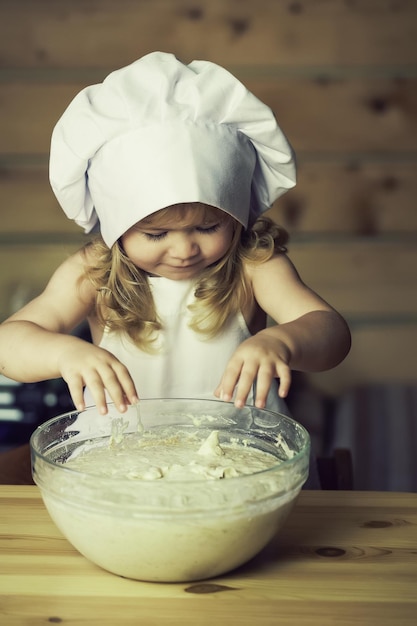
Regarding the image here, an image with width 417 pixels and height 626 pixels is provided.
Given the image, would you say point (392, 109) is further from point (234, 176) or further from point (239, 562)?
point (239, 562)

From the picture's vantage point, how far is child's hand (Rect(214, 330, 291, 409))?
2.49 ft

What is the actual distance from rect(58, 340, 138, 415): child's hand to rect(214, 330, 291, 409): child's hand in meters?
0.09

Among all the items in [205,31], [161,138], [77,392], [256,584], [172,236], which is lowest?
[256,584]

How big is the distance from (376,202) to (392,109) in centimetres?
23

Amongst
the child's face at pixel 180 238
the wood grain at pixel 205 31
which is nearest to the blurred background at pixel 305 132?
the wood grain at pixel 205 31

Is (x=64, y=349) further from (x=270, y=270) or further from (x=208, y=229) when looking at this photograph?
(x=270, y=270)

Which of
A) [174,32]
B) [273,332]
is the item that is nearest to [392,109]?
[174,32]

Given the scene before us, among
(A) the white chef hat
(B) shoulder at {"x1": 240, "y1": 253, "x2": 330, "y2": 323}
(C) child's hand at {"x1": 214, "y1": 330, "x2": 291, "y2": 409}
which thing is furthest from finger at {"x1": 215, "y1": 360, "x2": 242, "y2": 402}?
(B) shoulder at {"x1": 240, "y1": 253, "x2": 330, "y2": 323}

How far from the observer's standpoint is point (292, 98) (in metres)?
1.92

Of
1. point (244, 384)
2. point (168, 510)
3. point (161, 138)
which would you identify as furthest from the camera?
point (161, 138)

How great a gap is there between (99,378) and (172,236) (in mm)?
330

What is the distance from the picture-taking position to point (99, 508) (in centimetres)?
61

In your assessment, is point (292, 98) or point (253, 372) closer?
point (253, 372)

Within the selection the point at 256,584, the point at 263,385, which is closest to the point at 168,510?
the point at 256,584
